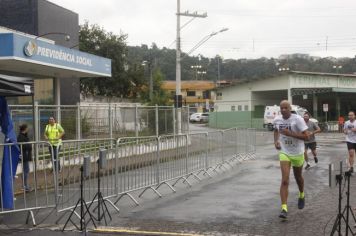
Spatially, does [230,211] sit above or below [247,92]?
below

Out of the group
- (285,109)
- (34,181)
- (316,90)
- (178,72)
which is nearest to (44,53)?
(34,181)

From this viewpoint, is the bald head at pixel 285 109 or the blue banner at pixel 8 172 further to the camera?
the bald head at pixel 285 109

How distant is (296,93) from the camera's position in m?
59.4

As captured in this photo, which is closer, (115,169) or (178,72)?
(115,169)

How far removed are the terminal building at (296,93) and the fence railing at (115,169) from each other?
43176 mm

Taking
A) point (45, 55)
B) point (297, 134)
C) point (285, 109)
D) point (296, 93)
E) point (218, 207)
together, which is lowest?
point (218, 207)

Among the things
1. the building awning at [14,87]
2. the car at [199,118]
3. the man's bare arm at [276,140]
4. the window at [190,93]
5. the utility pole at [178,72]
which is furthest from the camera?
the window at [190,93]

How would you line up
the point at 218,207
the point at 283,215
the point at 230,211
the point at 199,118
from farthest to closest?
the point at 199,118 < the point at 218,207 < the point at 230,211 < the point at 283,215

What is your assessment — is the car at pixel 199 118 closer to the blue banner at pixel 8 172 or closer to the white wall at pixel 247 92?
the white wall at pixel 247 92

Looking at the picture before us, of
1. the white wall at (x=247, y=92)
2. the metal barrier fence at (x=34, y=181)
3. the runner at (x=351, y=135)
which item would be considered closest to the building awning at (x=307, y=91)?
the white wall at (x=247, y=92)

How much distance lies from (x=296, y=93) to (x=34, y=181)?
2066 inches

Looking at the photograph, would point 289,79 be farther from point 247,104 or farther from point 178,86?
point 178,86

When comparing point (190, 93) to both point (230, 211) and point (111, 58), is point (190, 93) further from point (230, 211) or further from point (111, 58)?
point (230, 211)

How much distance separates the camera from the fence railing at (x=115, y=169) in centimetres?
932
